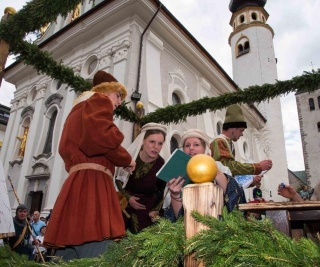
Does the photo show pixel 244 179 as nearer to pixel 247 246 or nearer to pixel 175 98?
pixel 247 246

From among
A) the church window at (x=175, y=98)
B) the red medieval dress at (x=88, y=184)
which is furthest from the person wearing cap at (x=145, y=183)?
the church window at (x=175, y=98)

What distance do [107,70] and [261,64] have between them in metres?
15.8

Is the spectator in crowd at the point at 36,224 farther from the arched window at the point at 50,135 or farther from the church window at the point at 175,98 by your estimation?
the church window at the point at 175,98

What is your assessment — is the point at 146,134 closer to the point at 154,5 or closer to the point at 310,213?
the point at 310,213

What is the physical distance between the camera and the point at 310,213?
166 cm

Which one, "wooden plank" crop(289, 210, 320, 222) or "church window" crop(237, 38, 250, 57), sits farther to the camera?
"church window" crop(237, 38, 250, 57)

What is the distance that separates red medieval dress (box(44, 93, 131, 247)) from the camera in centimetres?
183

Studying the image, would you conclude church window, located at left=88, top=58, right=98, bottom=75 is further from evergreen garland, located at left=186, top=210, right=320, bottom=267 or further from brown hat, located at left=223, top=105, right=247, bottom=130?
evergreen garland, located at left=186, top=210, right=320, bottom=267

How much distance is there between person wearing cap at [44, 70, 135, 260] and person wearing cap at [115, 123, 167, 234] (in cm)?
70

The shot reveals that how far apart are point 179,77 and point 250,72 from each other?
12802 mm

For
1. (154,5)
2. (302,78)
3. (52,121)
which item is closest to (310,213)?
(302,78)

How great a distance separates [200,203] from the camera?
96 cm

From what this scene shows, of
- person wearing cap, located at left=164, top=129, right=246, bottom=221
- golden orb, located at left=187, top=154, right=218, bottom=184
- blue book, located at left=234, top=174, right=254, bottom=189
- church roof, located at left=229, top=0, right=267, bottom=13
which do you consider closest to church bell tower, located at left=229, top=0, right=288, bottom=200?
church roof, located at left=229, top=0, right=267, bottom=13

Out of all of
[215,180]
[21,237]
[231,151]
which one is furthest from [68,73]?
[21,237]
